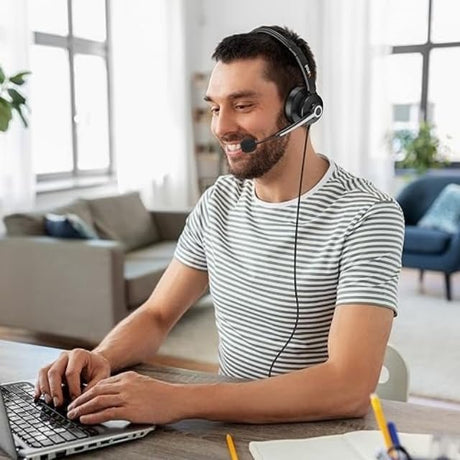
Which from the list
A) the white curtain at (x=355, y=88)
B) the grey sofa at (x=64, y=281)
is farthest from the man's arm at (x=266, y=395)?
the white curtain at (x=355, y=88)

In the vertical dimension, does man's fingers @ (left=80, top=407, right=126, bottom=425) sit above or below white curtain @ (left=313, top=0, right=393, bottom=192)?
below

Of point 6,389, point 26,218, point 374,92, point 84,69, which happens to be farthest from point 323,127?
point 6,389

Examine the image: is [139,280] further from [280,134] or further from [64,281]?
[280,134]

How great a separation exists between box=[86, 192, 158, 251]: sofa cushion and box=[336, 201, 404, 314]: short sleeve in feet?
10.7

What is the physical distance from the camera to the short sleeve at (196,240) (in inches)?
58.9

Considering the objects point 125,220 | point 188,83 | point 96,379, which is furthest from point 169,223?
point 96,379

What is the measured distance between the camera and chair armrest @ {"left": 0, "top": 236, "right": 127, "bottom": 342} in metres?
3.40

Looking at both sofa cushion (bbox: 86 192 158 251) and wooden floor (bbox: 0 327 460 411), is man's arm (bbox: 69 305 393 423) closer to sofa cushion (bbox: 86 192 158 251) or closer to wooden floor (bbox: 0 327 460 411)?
wooden floor (bbox: 0 327 460 411)

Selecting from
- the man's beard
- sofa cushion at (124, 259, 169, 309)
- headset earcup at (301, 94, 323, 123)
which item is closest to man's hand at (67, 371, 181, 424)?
the man's beard

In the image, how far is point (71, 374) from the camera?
1.12m

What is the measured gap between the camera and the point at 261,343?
132 cm

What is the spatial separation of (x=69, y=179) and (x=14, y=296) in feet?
6.10

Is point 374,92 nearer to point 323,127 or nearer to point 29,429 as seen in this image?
point 323,127

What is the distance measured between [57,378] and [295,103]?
66 cm
